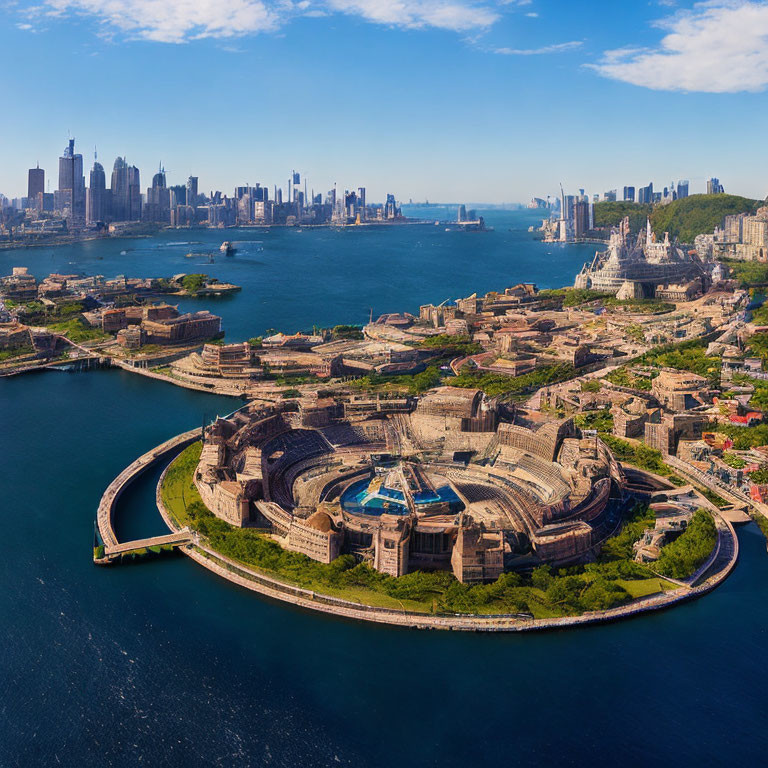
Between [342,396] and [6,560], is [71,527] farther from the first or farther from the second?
[342,396]

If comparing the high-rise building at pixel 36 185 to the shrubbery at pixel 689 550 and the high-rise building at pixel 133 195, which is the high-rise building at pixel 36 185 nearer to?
the high-rise building at pixel 133 195

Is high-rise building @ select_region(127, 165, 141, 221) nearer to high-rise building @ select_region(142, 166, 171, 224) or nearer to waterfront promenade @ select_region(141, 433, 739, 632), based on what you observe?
high-rise building @ select_region(142, 166, 171, 224)

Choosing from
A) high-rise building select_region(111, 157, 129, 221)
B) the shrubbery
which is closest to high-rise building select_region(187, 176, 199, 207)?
high-rise building select_region(111, 157, 129, 221)

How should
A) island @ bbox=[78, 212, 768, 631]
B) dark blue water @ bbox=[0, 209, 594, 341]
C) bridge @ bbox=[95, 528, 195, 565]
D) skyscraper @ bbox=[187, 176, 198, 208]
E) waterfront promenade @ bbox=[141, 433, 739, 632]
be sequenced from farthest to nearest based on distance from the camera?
skyscraper @ bbox=[187, 176, 198, 208] < dark blue water @ bbox=[0, 209, 594, 341] < bridge @ bbox=[95, 528, 195, 565] < island @ bbox=[78, 212, 768, 631] < waterfront promenade @ bbox=[141, 433, 739, 632]

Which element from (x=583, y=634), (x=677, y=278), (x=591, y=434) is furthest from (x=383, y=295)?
(x=583, y=634)

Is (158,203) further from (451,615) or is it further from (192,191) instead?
(451,615)
